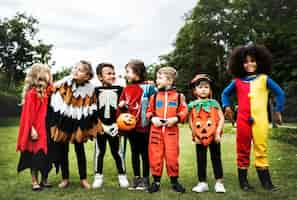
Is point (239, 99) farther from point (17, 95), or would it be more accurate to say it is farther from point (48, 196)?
point (17, 95)

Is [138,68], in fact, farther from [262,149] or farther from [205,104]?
[262,149]

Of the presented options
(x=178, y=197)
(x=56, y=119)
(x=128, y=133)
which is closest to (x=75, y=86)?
(x=56, y=119)

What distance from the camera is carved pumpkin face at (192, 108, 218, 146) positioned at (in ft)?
17.2

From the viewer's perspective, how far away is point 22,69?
3116cm

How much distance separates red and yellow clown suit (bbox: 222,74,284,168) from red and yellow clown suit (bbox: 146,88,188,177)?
824 mm

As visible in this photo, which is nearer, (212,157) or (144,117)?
(212,157)

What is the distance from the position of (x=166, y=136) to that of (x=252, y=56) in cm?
171

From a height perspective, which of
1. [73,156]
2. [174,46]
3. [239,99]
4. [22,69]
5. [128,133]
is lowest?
[73,156]

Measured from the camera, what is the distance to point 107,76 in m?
5.66

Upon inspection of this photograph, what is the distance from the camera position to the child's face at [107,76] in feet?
18.6

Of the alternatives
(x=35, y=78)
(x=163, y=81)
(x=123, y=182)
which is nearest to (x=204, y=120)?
(x=163, y=81)

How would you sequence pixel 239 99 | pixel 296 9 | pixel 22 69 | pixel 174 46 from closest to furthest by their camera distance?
pixel 239 99 < pixel 296 9 < pixel 22 69 < pixel 174 46

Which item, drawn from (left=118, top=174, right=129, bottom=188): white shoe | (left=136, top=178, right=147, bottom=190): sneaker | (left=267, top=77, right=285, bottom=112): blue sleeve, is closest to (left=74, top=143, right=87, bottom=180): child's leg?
(left=118, top=174, right=129, bottom=188): white shoe

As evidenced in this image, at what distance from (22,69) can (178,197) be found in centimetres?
2854
